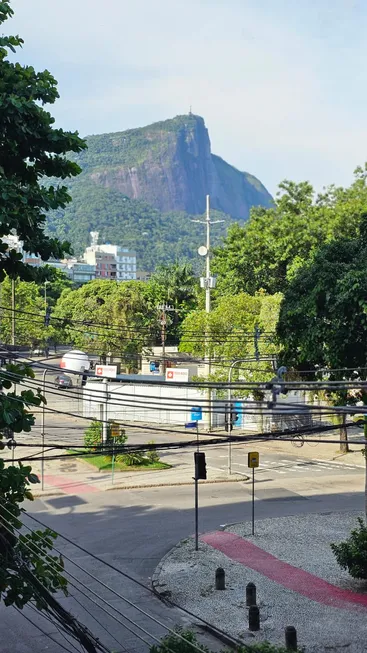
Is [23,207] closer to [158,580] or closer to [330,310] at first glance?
[330,310]

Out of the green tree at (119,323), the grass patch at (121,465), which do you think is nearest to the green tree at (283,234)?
the green tree at (119,323)

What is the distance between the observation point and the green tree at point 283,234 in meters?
53.1

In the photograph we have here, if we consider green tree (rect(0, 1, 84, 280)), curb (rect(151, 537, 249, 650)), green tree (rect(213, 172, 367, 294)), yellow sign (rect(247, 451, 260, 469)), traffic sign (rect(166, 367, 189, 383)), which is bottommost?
curb (rect(151, 537, 249, 650))

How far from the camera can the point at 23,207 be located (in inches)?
438

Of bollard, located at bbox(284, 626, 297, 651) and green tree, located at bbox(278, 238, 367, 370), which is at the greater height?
green tree, located at bbox(278, 238, 367, 370)

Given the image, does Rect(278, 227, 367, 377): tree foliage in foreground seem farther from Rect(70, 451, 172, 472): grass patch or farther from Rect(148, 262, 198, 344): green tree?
Rect(148, 262, 198, 344): green tree

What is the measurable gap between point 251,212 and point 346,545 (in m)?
42.8

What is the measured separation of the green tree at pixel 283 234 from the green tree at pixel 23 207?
137ft

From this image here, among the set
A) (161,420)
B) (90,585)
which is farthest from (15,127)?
(161,420)

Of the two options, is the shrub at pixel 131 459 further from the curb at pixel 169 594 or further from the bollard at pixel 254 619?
the bollard at pixel 254 619

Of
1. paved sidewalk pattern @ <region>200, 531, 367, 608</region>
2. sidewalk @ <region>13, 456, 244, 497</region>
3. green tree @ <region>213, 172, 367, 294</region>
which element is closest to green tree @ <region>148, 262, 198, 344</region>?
green tree @ <region>213, 172, 367, 294</region>

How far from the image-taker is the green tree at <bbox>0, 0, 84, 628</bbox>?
1068cm

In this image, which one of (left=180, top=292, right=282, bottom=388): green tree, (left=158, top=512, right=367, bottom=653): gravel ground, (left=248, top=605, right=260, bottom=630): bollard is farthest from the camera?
(left=180, top=292, right=282, bottom=388): green tree

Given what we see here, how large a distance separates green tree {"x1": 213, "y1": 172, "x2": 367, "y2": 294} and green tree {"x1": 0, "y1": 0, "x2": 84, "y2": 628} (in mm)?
41687
